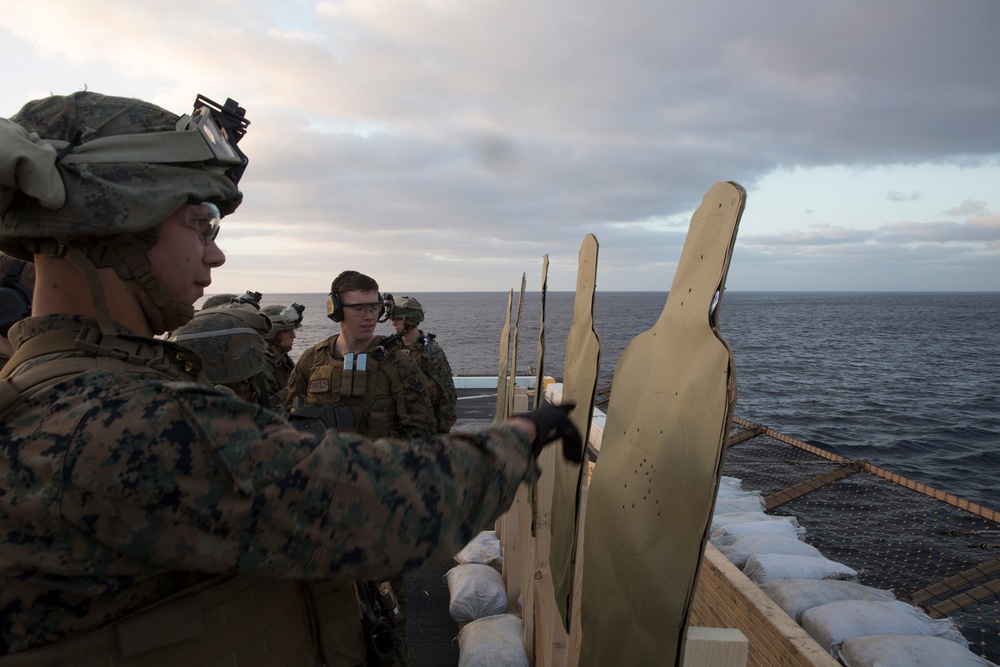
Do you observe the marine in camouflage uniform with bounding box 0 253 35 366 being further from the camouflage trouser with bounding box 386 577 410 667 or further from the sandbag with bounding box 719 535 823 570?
the sandbag with bounding box 719 535 823 570

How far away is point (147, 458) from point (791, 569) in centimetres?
498

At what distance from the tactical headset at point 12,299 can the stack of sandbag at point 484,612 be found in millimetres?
2523

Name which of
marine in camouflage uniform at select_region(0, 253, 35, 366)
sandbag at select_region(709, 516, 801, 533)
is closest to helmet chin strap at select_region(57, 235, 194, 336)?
marine in camouflage uniform at select_region(0, 253, 35, 366)

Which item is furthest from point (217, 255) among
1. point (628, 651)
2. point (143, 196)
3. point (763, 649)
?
point (763, 649)

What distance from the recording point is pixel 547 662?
285cm

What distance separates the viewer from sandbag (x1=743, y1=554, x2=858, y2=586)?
4.75m

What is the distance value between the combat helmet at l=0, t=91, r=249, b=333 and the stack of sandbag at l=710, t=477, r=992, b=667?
162 inches

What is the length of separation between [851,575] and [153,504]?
5325mm

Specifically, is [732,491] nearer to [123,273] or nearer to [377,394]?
[377,394]

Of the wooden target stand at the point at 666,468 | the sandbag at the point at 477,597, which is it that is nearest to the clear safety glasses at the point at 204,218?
the wooden target stand at the point at 666,468

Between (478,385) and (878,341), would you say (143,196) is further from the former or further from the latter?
(878,341)

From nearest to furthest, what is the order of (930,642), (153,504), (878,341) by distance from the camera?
(153,504)
(930,642)
(878,341)

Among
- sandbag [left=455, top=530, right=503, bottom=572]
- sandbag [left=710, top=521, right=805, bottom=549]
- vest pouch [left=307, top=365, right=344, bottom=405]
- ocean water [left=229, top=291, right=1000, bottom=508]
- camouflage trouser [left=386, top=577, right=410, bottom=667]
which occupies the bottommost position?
ocean water [left=229, top=291, right=1000, bottom=508]

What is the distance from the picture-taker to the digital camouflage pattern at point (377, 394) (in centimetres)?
464
